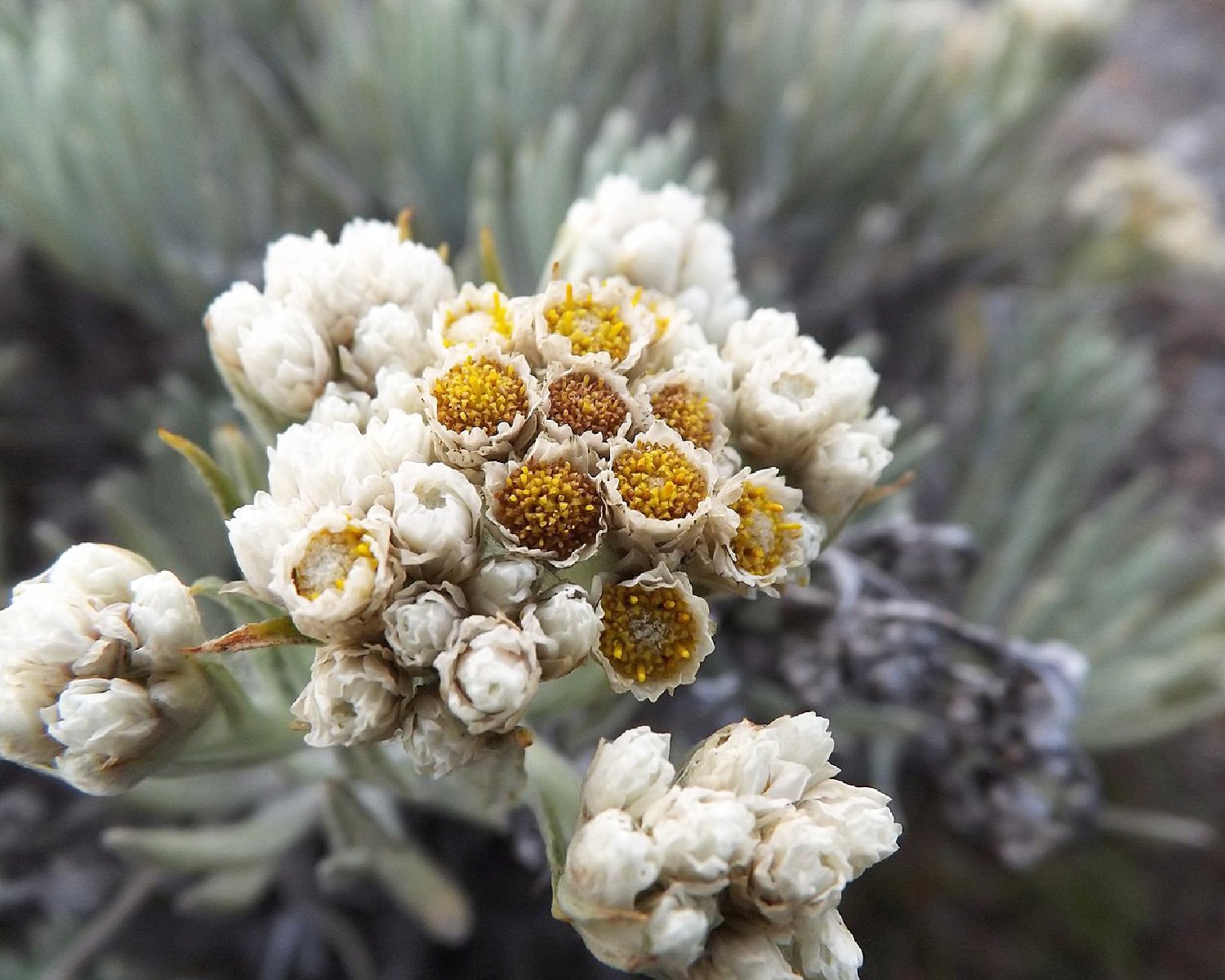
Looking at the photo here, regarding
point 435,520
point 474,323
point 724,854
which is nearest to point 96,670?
point 435,520

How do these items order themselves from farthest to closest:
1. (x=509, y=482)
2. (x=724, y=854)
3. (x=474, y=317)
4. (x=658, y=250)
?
(x=658, y=250) < (x=474, y=317) < (x=509, y=482) < (x=724, y=854)

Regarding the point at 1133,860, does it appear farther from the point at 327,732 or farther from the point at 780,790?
the point at 327,732

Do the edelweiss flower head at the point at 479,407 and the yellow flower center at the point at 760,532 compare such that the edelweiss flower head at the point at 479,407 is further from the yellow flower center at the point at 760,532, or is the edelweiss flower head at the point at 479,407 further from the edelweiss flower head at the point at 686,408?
the yellow flower center at the point at 760,532

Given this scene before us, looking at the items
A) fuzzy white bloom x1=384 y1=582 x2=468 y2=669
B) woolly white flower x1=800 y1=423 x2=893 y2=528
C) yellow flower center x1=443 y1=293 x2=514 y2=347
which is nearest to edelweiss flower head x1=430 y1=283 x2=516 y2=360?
yellow flower center x1=443 y1=293 x2=514 y2=347

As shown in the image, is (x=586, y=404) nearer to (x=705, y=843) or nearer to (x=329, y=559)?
(x=329, y=559)

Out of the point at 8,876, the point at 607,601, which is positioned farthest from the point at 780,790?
the point at 8,876

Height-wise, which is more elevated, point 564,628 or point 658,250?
point 658,250

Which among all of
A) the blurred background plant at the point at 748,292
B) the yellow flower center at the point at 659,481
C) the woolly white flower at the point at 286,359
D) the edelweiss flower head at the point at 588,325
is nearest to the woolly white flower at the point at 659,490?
the yellow flower center at the point at 659,481
